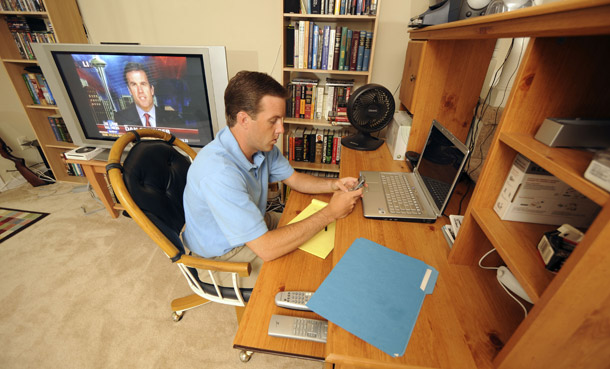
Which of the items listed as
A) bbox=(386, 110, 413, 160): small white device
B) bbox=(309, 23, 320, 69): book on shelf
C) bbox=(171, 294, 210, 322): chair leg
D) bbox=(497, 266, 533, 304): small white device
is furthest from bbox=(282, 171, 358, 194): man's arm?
bbox=(309, 23, 320, 69): book on shelf

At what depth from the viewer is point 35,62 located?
2.23m

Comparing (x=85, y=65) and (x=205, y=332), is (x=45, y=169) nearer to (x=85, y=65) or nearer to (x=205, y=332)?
(x=85, y=65)

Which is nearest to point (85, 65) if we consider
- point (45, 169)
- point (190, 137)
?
point (190, 137)

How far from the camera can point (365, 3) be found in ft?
5.70

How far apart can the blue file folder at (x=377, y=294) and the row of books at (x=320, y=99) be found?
1483mm

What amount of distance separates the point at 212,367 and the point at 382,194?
3.93ft

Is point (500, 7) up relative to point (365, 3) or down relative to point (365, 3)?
down

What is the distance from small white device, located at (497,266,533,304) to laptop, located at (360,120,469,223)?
0.28m

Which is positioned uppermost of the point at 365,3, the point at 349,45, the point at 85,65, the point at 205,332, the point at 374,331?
the point at 365,3

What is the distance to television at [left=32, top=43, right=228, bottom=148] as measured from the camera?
176 cm

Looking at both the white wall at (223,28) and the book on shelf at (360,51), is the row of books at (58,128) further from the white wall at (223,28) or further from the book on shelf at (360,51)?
the book on shelf at (360,51)

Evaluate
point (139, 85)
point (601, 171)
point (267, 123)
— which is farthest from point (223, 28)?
point (601, 171)

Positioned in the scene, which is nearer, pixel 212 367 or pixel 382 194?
pixel 382 194

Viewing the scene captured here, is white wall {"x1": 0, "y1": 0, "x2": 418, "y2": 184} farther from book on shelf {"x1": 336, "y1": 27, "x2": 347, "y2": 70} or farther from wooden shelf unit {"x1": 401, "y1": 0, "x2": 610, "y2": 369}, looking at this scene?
wooden shelf unit {"x1": 401, "y1": 0, "x2": 610, "y2": 369}
